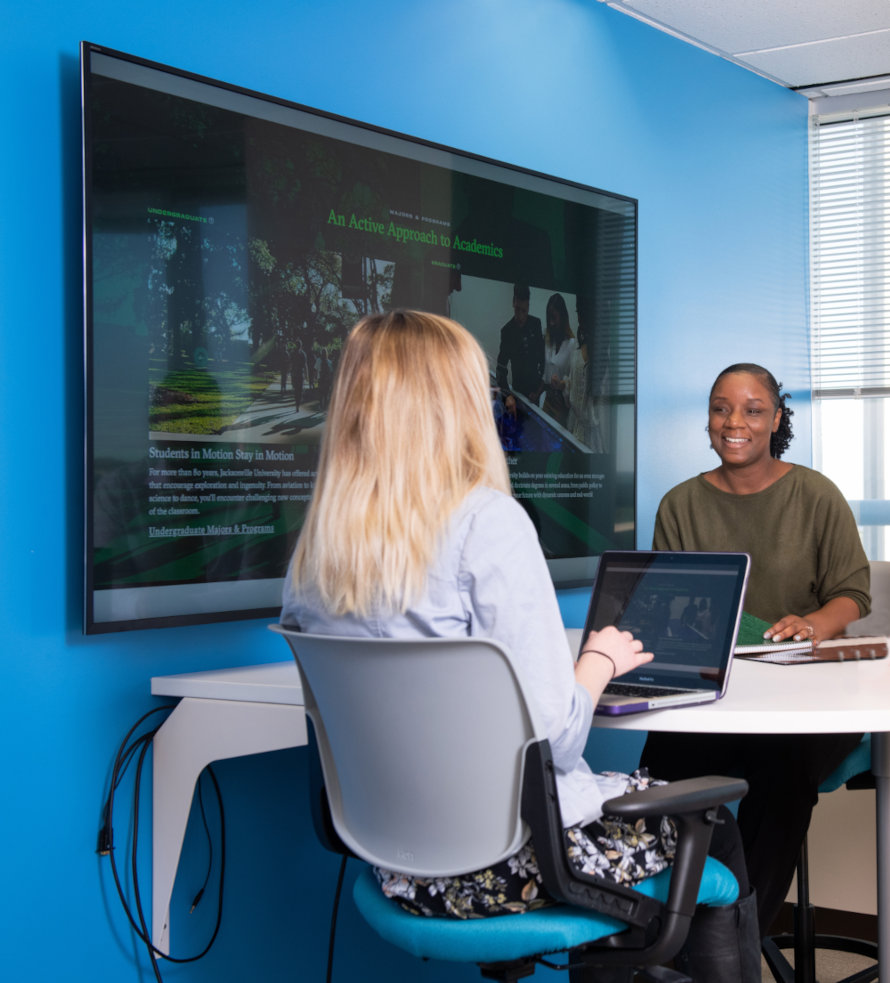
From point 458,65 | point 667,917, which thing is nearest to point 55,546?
point 667,917

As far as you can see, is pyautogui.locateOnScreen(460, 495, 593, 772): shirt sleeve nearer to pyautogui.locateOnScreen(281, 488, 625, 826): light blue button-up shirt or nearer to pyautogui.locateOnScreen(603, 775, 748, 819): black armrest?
pyautogui.locateOnScreen(281, 488, 625, 826): light blue button-up shirt

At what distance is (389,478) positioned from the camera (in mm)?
1487

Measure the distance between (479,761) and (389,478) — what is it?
38 cm

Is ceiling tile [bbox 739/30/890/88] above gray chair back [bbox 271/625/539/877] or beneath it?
above

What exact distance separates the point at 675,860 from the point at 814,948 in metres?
1.47

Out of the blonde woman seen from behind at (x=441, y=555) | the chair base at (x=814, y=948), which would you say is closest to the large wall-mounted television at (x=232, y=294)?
the blonde woman seen from behind at (x=441, y=555)

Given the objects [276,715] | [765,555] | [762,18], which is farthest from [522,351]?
[762,18]

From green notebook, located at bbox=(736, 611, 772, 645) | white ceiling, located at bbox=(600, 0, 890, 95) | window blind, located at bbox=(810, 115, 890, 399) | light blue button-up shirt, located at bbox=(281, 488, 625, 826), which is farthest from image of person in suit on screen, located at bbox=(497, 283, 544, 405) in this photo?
window blind, located at bbox=(810, 115, 890, 399)

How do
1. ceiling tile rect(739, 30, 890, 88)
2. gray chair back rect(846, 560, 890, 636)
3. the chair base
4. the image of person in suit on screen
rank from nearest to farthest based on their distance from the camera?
A: the chair base < the image of person in suit on screen < gray chair back rect(846, 560, 890, 636) < ceiling tile rect(739, 30, 890, 88)

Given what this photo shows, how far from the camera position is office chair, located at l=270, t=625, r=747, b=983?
141cm

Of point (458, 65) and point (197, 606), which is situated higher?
point (458, 65)

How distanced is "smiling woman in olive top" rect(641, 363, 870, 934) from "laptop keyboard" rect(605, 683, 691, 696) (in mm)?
662

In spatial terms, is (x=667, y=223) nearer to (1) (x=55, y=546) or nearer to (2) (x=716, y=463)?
(2) (x=716, y=463)

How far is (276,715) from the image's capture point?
1995 millimetres
